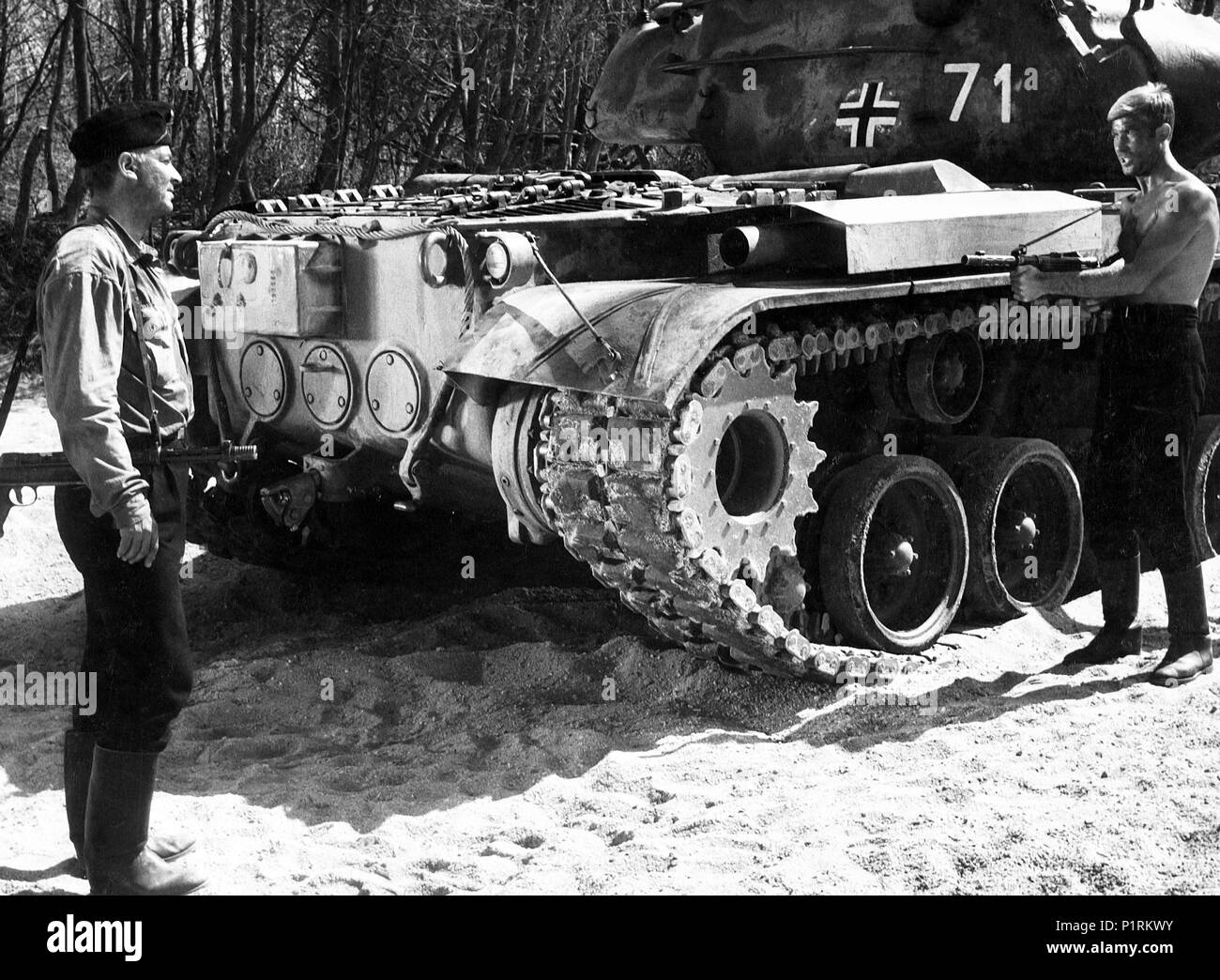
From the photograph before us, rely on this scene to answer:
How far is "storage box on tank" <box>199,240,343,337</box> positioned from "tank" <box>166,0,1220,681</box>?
0.01m

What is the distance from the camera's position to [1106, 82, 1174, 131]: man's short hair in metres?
5.46

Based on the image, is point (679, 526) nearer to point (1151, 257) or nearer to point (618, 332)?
point (618, 332)

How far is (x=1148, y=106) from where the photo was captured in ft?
18.0

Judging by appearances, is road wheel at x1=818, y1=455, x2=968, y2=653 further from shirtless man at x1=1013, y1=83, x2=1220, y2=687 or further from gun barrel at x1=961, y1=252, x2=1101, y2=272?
gun barrel at x1=961, y1=252, x2=1101, y2=272

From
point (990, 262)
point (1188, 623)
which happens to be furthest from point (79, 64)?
point (1188, 623)

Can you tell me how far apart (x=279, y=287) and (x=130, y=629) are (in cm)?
225

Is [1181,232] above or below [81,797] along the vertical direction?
above

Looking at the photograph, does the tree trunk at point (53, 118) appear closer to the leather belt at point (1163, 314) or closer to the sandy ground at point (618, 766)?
the sandy ground at point (618, 766)

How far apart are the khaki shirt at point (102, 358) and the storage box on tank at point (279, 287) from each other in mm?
1757

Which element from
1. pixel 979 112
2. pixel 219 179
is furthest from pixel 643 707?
pixel 219 179
